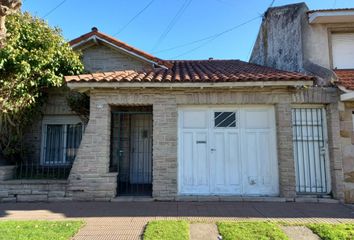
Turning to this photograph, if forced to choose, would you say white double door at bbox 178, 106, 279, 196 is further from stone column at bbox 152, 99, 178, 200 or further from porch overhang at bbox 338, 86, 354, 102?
porch overhang at bbox 338, 86, 354, 102

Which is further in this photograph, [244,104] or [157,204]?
[244,104]

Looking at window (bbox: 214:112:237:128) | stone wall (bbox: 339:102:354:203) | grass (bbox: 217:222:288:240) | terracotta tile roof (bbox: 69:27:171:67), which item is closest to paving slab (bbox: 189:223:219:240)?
grass (bbox: 217:222:288:240)

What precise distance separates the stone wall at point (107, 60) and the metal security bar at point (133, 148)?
2.23m

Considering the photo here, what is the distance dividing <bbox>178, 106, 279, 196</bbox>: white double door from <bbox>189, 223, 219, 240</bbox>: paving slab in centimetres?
255

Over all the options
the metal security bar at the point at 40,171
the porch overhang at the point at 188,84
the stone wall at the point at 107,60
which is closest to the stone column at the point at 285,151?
the porch overhang at the point at 188,84

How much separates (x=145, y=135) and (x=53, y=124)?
376 centimetres

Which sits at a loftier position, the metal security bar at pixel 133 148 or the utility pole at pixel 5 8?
the utility pole at pixel 5 8

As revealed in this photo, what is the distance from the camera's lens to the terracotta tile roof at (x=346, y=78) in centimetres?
823

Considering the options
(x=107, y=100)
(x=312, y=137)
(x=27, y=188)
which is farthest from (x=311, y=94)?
(x=27, y=188)

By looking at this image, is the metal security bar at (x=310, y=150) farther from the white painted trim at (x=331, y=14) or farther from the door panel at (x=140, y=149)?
the door panel at (x=140, y=149)

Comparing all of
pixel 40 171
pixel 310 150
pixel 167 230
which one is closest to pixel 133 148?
pixel 40 171

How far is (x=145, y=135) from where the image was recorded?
34.6 feet

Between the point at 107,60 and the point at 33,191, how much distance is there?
586 cm

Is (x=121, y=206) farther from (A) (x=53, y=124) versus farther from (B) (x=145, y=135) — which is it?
(A) (x=53, y=124)
